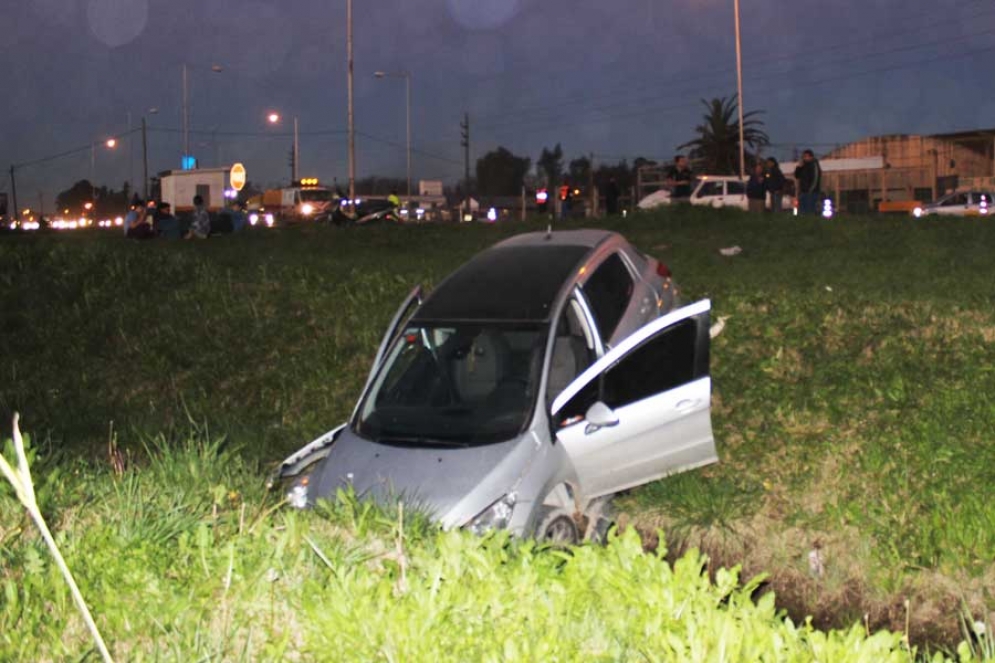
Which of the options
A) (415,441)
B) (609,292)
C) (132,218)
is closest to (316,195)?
(132,218)

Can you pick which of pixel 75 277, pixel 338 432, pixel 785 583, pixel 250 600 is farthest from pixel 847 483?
pixel 75 277

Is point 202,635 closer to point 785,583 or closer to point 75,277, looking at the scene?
point 785,583

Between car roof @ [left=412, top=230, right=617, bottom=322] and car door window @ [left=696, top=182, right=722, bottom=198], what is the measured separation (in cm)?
3053

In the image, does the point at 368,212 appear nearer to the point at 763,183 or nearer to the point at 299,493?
the point at 763,183

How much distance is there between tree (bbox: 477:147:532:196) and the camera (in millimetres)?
120319

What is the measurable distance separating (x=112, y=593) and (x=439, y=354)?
A: 17.2ft

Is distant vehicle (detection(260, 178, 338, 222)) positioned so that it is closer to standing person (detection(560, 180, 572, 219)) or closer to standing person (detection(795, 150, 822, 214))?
standing person (detection(560, 180, 572, 219))

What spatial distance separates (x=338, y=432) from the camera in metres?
9.30

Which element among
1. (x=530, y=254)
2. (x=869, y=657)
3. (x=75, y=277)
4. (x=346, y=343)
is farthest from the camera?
(x=75, y=277)

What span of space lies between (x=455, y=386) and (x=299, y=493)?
1363 mm

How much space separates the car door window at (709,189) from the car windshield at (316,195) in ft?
62.2

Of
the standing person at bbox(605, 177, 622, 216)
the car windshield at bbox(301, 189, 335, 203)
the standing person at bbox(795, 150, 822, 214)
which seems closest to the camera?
the standing person at bbox(795, 150, 822, 214)

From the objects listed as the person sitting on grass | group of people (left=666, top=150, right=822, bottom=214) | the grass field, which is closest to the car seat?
the grass field

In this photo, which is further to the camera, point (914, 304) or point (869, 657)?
point (914, 304)
